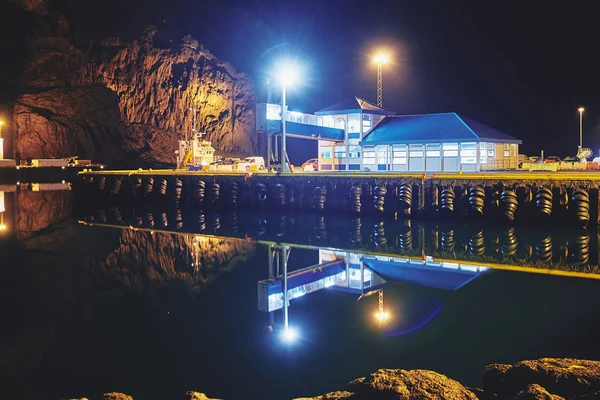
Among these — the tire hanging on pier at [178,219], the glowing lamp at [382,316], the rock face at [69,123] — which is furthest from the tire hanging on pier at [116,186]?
the rock face at [69,123]

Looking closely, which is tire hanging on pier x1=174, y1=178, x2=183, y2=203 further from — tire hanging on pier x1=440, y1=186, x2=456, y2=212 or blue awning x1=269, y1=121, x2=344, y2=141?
tire hanging on pier x1=440, y1=186, x2=456, y2=212

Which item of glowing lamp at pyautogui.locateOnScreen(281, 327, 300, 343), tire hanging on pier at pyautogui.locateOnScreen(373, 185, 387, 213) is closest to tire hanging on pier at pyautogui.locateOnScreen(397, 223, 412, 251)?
tire hanging on pier at pyautogui.locateOnScreen(373, 185, 387, 213)

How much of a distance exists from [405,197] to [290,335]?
64.2 ft

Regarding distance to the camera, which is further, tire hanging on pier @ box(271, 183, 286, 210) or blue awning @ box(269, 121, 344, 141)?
blue awning @ box(269, 121, 344, 141)

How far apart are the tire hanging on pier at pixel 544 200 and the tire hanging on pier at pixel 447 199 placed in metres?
4.07

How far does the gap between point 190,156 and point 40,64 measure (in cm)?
4205

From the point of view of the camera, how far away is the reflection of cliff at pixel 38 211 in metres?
30.9

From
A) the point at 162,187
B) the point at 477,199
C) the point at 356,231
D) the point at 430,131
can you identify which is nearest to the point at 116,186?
the point at 162,187

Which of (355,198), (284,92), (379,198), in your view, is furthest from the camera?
(284,92)

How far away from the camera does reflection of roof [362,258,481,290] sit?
1539 centimetres

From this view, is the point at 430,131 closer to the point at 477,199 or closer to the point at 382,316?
the point at 477,199

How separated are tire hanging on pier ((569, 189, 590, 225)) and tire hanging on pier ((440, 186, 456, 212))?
221 inches

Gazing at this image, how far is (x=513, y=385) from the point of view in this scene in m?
6.29

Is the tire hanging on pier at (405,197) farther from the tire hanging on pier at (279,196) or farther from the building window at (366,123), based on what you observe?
the building window at (366,123)
